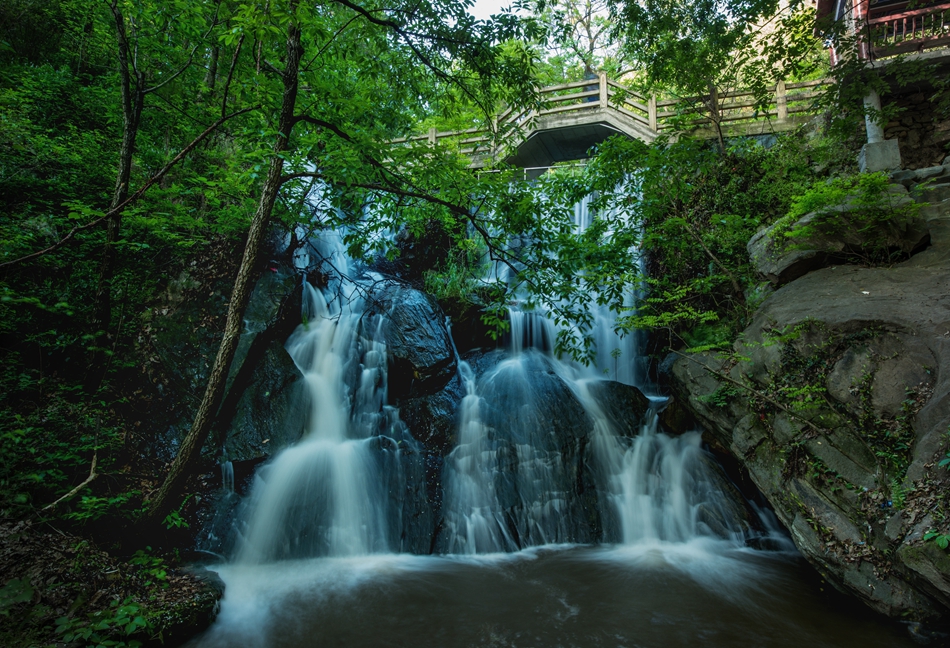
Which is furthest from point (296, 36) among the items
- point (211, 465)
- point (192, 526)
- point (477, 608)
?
point (477, 608)

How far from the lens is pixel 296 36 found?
5.01m

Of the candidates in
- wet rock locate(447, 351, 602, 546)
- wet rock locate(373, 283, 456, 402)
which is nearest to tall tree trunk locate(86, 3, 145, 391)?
wet rock locate(373, 283, 456, 402)

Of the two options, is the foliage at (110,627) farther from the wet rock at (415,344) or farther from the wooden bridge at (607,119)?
the wooden bridge at (607,119)

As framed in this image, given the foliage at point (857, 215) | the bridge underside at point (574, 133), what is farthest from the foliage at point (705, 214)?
the bridge underside at point (574, 133)

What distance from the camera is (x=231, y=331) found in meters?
5.09

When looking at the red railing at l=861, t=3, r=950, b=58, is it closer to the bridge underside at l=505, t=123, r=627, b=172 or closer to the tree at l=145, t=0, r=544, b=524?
the bridge underside at l=505, t=123, r=627, b=172

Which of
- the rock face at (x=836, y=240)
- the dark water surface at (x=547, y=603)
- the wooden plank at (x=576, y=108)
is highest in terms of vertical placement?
the wooden plank at (x=576, y=108)

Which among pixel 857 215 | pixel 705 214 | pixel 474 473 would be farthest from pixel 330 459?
pixel 705 214

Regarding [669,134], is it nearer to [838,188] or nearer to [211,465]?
[838,188]

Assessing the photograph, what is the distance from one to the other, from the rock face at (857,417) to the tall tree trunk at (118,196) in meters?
7.91

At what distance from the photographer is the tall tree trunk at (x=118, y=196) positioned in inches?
204

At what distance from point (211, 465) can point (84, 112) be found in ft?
19.2

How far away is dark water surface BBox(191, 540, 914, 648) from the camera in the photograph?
418 cm

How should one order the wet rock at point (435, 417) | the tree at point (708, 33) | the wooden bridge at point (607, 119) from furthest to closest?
1. the wooden bridge at point (607, 119)
2. the wet rock at point (435, 417)
3. the tree at point (708, 33)
